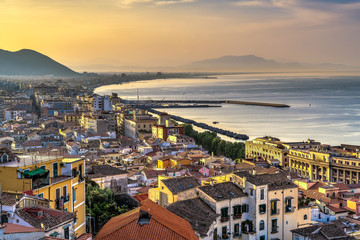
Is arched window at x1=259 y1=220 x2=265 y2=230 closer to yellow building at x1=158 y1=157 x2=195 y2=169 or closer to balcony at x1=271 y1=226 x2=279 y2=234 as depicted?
balcony at x1=271 y1=226 x2=279 y2=234

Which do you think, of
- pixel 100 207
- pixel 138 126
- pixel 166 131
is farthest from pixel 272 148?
pixel 100 207

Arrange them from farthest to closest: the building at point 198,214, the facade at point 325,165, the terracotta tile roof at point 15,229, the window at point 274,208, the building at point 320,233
→ 1. the facade at point 325,165
2. the window at point 274,208
3. the building at point 320,233
4. the building at point 198,214
5. the terracotta tile roof at point 15,229

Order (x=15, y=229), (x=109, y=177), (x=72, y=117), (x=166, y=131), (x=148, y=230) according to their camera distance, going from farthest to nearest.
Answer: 1. (x=72, y=117)
2. (x=166, y=131)
3. (x=109, y=177)
4. (x=148, y=230)
5. (x=15, y=229)

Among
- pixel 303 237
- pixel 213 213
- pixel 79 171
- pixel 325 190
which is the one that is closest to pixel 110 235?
pixel 79 171

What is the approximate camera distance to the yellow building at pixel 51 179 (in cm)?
673

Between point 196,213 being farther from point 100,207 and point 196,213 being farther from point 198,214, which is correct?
point 100,207

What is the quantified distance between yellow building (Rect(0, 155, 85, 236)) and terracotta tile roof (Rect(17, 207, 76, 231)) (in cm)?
88

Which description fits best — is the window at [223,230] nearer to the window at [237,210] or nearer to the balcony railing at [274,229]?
the window at [237,210]

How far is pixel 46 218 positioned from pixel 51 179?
5.83ft

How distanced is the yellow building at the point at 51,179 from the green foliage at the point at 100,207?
2.90 feet

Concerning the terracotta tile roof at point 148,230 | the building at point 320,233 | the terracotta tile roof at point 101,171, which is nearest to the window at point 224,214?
the building at point 320,233

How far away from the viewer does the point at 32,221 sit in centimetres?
534

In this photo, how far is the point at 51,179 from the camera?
7.24 m

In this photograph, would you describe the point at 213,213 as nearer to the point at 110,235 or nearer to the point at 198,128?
the point at 110,235
